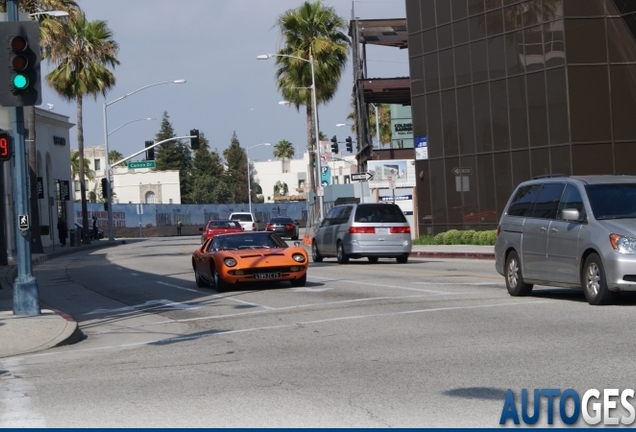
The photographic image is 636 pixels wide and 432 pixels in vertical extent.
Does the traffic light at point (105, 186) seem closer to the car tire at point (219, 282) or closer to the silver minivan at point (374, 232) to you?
the silver minivan at point (374, 232)

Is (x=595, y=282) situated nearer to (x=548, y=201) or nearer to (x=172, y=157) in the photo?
(x=548, y=201)

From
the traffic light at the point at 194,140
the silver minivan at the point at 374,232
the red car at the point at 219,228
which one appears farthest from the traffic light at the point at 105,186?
the silver minivan at the point at 374,232

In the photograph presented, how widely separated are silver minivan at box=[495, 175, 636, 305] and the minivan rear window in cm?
1214

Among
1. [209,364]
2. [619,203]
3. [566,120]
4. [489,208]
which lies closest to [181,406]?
[209,364]

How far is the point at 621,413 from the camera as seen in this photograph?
7543 mm

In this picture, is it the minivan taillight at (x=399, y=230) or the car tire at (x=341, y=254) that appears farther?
the car tire at (x=341, y=254)

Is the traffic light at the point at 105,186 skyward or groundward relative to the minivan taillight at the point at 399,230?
skyward

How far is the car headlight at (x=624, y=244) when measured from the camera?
13.9 metres

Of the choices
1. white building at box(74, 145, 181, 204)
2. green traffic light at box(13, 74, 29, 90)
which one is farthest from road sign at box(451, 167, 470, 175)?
white building at box(74, 145, 181, 204)

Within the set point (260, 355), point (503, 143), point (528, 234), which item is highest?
point (503, 143)

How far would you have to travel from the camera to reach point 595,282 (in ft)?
47.6

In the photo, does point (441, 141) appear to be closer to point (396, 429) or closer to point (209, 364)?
point (209, 364)

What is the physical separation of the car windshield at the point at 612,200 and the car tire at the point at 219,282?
8376 millimetres

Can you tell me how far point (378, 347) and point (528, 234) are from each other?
18.3 ft
